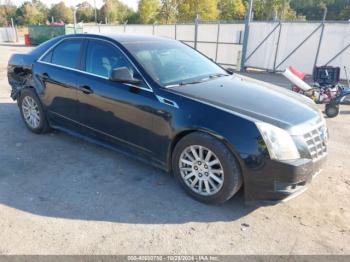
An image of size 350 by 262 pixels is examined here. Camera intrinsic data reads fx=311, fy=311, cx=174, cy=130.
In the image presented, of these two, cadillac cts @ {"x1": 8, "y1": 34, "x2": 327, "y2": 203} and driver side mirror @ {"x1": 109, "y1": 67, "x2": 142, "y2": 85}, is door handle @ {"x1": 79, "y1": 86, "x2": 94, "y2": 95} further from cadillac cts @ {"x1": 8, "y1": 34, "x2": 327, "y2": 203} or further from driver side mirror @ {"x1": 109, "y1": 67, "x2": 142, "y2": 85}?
driver side mirror @ {"x1": 109, "y1": 67, "x2": 142, "y2": 85}

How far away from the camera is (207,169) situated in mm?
3219

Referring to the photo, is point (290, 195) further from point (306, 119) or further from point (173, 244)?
point (173, 244)

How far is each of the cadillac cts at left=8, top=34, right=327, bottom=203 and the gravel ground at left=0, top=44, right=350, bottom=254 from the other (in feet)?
0.95

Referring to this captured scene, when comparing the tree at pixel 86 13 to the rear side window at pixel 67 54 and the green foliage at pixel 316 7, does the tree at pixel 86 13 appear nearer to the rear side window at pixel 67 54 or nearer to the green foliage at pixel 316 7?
the green foliage at pixel 316 7

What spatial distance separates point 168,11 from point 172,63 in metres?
26.2

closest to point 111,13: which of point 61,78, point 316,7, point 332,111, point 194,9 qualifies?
point 194,9

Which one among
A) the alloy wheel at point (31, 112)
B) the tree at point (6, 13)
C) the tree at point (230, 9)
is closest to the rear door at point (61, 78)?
the alloy wheel at point (31, 112)

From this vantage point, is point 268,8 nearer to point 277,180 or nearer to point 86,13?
point 277,180

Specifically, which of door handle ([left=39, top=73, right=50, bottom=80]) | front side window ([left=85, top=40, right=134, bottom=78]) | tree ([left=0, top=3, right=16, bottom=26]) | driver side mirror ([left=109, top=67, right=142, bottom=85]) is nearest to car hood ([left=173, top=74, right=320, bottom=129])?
driver side mirror ([left=109, top=67, right=142, bottom=85])

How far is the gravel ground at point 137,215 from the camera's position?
107 inches

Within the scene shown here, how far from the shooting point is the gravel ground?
2730mm

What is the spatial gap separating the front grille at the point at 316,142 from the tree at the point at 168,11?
86.2 feet

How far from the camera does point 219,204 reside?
3.30 m

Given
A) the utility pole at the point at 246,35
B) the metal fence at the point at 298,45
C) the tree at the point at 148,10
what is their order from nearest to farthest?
the metal fence at the point at 298,45 → the utility pole at the point at 246,35 → the tree at the point at 148,10
